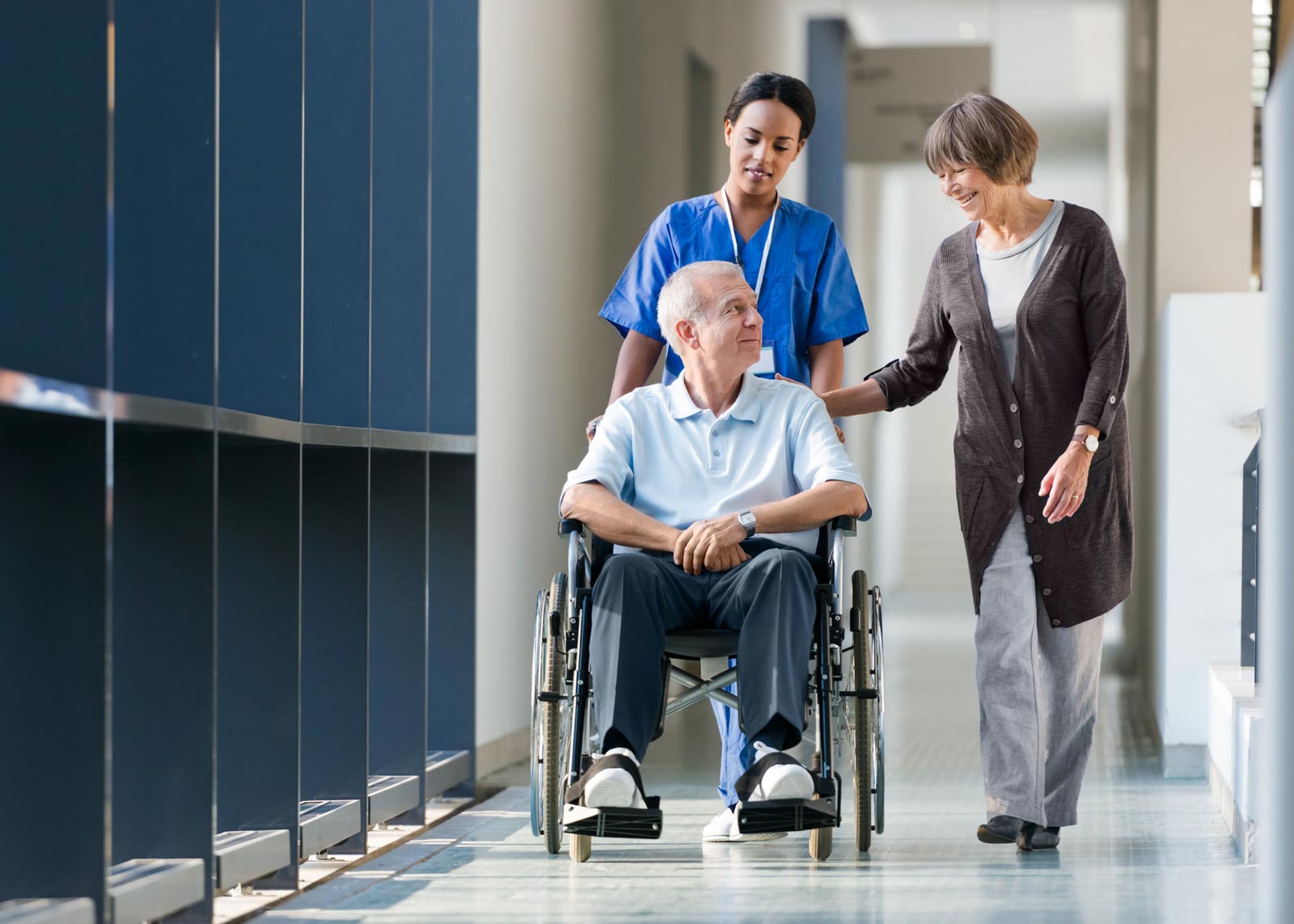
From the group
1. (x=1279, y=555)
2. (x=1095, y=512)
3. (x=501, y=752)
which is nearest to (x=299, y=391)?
(x=1095, y=512)

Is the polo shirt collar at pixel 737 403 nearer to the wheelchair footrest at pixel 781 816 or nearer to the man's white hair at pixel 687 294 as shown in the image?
the man's white hair at pixel 687 294

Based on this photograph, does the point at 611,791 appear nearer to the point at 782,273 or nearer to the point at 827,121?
the point at 782,273

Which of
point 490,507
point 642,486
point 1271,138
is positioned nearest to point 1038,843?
point 642,486

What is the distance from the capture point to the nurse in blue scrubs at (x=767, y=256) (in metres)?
3.10

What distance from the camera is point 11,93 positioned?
1946 millimetres

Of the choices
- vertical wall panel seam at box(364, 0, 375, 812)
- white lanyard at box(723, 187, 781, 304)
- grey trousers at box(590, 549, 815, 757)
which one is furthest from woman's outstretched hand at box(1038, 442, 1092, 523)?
vertical wall panel seam at box(364, 0, 375, 812)

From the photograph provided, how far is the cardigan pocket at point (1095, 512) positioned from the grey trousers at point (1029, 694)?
92mm

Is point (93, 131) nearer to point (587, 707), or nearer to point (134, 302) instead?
point (134, 302)

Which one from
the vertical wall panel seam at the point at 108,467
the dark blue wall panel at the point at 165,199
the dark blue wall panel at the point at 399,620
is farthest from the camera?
the dark blue wall panel at the point at 399,620

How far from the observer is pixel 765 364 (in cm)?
309

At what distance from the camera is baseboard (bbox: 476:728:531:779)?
3.84 m

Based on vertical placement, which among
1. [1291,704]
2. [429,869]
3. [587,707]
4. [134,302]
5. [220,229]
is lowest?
[429,869]

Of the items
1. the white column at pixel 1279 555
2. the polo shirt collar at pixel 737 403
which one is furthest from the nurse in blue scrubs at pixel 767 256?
the white column at pixel 1279 555

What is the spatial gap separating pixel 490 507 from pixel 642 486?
123 cm
